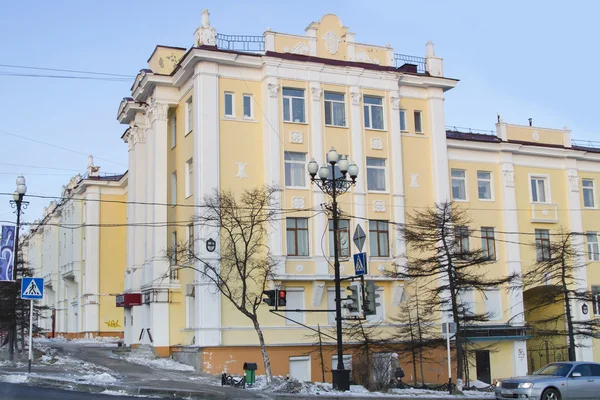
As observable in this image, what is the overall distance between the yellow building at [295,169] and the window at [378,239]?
8 cm

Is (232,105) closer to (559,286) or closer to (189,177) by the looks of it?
(189,177)

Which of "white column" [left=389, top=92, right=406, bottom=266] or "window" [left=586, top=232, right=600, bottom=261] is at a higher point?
"white column" [left=389, top=92, right=406, bottom=266]

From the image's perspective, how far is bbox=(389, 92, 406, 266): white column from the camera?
38594mm

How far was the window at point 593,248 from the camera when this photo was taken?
4709cm

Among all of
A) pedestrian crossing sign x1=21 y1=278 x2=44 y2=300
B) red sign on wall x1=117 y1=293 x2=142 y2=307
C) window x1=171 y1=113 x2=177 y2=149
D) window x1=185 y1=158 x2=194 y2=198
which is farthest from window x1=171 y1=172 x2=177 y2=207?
pedestrian crossing sign x1=21 y1=278 x2=44 y2=300

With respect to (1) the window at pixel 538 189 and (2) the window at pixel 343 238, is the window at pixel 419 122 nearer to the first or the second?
(2) the window at pixel 343 238

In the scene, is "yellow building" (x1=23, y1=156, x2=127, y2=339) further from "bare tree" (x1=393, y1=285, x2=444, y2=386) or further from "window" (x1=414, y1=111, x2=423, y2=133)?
"bare tree" (x1=393, y1=285, x2=444, y2=386)

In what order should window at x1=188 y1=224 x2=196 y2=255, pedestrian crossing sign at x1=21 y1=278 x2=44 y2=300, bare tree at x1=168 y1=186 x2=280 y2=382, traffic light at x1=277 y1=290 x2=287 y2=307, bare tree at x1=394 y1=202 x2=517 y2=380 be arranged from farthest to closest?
window at x1=188 y1=224 x2=196 y2=255, bare tree at x1=168 y1=186 x2=280 y2=382, bare tree at x1=394 y1=202 x2=517 y2=380, traffic light at x1=277 y1=290 x2=287 y2=307, pedestrian crossing sign at x1=21 y1=278 x2=44 y2=300

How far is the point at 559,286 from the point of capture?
42.5 metres

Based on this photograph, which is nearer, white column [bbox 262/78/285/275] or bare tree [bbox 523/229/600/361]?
white column [bbox 262/78/285/275]

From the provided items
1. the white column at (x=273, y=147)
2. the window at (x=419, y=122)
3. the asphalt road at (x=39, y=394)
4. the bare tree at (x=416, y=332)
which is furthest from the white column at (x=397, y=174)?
the asphalt road at (x=39, y=394)

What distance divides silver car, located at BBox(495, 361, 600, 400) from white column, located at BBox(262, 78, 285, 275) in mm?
15484

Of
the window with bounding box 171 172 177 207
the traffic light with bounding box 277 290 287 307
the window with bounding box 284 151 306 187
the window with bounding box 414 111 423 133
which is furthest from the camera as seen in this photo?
the window with bounding box 414 111 423 133

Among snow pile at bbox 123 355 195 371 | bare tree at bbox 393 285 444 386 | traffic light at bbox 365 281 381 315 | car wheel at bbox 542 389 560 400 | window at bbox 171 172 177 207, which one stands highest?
window at bbox 171 172 177 207
